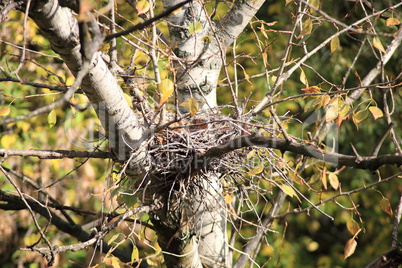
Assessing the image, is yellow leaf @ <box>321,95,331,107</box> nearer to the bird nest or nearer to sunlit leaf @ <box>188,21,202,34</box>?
the bird nest

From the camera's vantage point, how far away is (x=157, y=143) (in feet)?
5.62

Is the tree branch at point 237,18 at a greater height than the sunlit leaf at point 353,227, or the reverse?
the tree branch at point 237,18

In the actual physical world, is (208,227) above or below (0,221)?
below

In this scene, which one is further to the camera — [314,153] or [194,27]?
[194,27]

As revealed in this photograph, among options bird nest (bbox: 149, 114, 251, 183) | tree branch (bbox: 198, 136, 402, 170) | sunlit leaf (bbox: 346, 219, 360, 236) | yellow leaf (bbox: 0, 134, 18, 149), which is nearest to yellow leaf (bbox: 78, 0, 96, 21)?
tree branch (bbox: 198, 136, 402, 170)

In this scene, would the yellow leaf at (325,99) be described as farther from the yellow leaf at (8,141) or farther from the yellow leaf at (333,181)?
the yellow leaf at (8,141)

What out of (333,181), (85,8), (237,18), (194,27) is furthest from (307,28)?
(85,8)

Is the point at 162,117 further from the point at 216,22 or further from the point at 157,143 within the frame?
the point at 216,22

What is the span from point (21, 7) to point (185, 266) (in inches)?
49.8

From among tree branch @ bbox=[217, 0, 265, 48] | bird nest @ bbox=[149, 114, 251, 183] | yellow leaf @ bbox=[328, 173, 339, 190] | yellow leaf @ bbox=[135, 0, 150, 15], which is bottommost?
yellow leaf @ bbox=[328, 173, 339, 190]

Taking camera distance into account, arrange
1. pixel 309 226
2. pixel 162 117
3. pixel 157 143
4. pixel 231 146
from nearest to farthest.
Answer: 1. pixel 231 146
2. pixel 162 117
3. pixel 157 143
4. pixel 309 226

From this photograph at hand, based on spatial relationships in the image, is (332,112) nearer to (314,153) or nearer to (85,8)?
(314,153)

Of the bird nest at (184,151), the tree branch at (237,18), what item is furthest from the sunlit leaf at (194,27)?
the bird nest at (184,151)

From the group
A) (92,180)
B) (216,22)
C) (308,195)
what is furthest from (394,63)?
(92,180)
